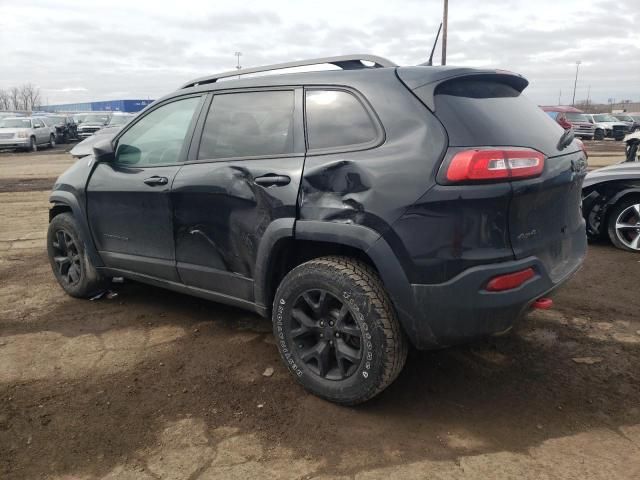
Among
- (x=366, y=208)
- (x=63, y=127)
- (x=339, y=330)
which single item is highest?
(x=366, y=208)

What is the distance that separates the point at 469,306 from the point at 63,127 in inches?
1307

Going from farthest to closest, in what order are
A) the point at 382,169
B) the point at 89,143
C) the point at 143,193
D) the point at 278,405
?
the point at 89,143 → the point at 143,193 → the point at 278,405 → the point at 382,169

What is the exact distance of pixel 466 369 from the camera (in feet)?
10.9

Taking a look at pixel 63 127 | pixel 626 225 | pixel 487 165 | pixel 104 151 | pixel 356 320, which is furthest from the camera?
pixel 63 127

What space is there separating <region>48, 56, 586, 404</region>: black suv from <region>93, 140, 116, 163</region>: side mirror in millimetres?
588

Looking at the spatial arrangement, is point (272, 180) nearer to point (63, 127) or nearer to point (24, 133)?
point (24, 133)

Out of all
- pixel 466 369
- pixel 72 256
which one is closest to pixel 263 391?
pixel 466 369

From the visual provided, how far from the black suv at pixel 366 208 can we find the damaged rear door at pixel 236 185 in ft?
0.03

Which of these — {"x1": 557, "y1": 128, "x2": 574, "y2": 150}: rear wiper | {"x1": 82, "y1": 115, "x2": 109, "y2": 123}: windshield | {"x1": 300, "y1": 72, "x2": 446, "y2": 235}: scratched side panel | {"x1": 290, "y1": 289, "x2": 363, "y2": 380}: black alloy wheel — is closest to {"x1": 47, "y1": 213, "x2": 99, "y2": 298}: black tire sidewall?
{"x1": 290, "y1": 289, "x2": 363, "y2": 380}: black alloy wheel

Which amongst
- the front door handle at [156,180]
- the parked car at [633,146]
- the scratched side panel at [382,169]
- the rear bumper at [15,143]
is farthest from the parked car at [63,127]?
the scratched side panel at [382,169]

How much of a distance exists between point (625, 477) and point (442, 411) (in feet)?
2.86

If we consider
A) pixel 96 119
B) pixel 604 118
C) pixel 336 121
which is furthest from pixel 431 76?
pixel 604 118

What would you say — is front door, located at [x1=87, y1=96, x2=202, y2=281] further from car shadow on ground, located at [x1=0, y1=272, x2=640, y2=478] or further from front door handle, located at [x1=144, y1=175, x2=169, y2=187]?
car shadow on ground, located at [x1=0, y1=272, x2=640, y2=478]

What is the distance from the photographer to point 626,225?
585cm
